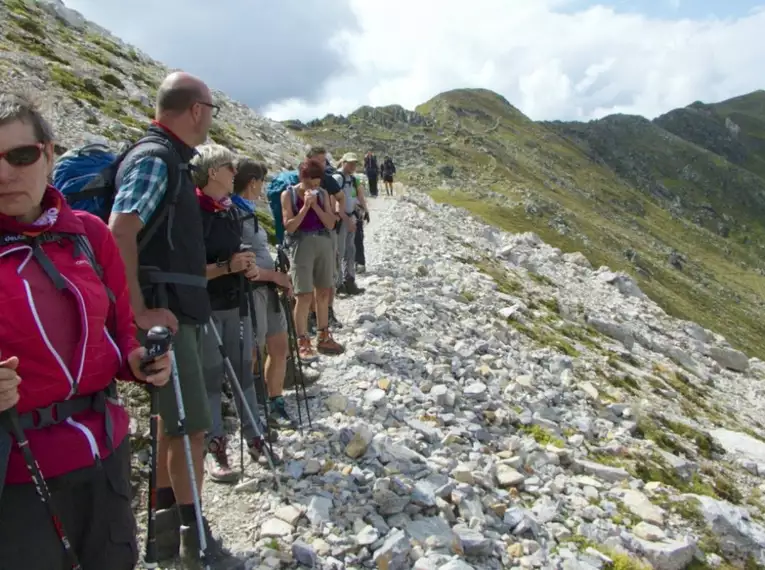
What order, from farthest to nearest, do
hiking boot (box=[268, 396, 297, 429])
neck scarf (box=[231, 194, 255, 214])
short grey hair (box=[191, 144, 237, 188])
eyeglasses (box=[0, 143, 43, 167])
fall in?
hiking boot (box=[268, 396, 297, 429])
neck scarf (box=[231, 194, 255, 214])
short grey hair (box=[191, 144, 237, 188])
eyeglasses (box=[0, 143, 43, 167])

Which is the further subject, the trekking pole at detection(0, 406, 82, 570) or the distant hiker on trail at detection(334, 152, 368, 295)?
the distant hiker on trail at detection(334, 152, 368, 295)

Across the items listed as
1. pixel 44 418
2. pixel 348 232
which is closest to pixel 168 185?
pixel 44 418

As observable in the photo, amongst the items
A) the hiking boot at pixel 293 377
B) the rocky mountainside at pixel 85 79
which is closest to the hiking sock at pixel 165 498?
the hiking boot at pixel 293 377

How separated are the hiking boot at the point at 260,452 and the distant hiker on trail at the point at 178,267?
186cm

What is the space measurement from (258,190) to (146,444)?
11.3 feet

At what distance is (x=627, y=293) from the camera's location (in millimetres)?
40719

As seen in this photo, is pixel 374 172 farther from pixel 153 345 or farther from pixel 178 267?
pixel 153 345

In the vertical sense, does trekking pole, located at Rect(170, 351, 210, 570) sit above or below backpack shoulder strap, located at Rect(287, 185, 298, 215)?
below

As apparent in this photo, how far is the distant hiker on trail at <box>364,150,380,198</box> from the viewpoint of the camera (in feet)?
129

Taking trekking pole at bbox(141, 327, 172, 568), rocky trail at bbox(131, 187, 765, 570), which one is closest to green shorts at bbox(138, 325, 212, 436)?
trekking pole at bbox(141, 327, 172, 568)

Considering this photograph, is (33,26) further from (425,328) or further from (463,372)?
(463,372)

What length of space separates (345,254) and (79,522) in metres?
11.7

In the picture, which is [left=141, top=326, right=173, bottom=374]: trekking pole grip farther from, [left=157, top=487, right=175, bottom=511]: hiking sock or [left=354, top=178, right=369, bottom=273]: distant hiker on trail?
[left=354, top=178, right=369, bottom=273]: distant hiker on trail

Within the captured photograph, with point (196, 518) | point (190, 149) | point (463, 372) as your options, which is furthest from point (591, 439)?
point (190, 149)
